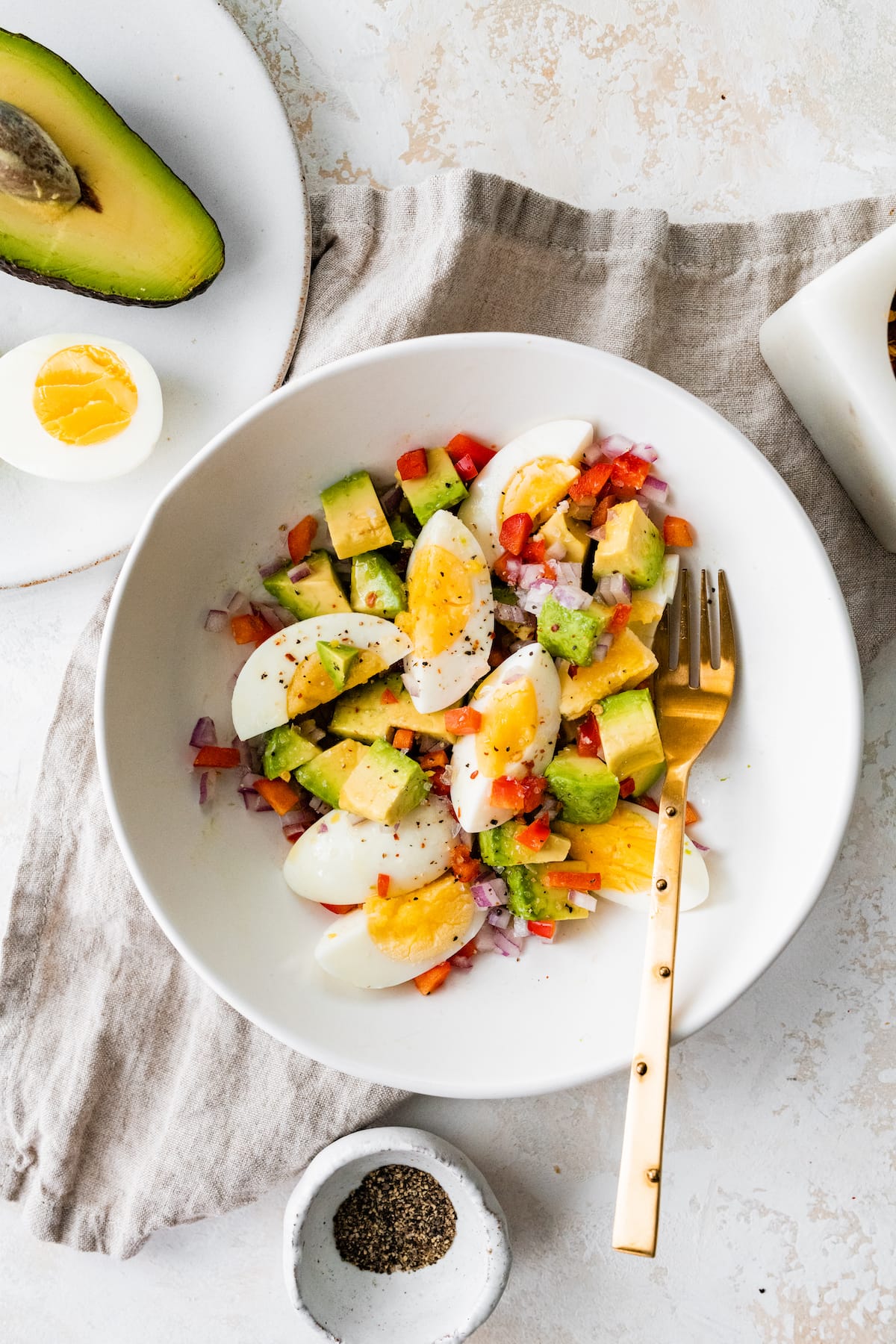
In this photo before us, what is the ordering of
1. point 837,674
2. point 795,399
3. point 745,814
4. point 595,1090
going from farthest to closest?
point 595,1090 < point 795,399 < point 745,814 < point 837,674

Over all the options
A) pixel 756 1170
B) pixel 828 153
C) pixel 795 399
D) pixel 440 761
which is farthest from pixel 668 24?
pixel 756 1170

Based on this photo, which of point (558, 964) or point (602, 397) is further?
point (558, 964)

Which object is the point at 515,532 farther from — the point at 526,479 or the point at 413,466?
the point at 413,466

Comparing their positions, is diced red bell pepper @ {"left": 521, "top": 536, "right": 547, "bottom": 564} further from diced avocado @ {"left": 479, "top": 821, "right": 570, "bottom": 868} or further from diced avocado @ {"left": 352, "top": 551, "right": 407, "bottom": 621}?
diced avocado @ {"left": 479, "top": 821, "right": 570, "bottom": 868}

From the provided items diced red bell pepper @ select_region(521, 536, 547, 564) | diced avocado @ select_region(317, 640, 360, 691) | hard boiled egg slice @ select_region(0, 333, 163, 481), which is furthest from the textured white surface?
diced red bell pepper @ select_region(521, 536, 547, 564)

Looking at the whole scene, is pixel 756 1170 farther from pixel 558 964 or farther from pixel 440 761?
pixel 440 761

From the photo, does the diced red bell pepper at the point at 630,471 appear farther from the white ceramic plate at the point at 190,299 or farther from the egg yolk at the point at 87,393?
the egg yolk at the point at 87,393

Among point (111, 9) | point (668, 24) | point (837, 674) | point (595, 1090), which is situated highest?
point (111, 9)
